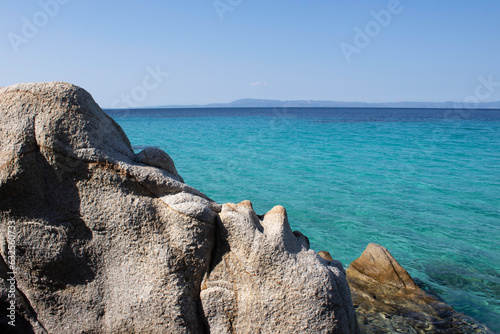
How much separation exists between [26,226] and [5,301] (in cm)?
69

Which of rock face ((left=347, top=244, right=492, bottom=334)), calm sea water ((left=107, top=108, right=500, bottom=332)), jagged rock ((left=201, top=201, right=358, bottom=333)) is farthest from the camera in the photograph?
calm sea water ((left=107, top=108, right=500, bottom=332))

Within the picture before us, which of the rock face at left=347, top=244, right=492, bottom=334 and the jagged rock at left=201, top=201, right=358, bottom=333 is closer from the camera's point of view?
the jagged rock at left=201, top=201, right=358, bottom=333

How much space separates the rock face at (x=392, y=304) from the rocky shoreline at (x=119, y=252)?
2026 millimetres

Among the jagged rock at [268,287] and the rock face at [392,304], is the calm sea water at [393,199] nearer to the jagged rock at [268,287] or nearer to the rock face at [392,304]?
the rock face at [392,304]

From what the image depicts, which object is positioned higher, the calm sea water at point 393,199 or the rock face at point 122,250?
the rock face at point 122,250

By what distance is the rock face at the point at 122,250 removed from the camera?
2.95 metres

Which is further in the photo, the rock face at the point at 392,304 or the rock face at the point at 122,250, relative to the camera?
the rock face at the point at 392,304

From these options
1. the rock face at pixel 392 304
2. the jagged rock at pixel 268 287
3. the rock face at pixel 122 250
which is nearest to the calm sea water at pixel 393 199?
the rock face at pixel 392 304

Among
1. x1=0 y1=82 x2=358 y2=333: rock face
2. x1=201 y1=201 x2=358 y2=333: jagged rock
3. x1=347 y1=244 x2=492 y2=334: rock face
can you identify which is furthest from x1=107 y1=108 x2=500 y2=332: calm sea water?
x1=0 y1=82 x2=358 y2=333: rock face

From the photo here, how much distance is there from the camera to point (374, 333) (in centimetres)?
457

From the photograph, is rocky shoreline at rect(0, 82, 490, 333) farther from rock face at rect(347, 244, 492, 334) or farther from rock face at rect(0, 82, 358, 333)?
rock face at rect(347, 244, 492, 334)

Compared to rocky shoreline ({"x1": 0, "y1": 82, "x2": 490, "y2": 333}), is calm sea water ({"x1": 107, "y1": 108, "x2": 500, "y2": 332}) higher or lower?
lower

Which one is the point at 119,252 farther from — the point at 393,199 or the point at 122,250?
the point at 393,199

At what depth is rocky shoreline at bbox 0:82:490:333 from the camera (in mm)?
2953
